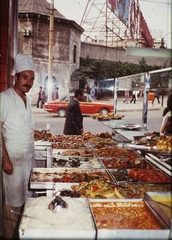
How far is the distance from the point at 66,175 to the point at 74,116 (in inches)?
108

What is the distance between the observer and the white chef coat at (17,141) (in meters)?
2.77

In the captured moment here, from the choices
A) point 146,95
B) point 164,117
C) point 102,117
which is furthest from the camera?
point 102,117

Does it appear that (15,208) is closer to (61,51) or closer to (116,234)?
(116,234)

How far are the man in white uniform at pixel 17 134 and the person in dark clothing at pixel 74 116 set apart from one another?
2777 mm

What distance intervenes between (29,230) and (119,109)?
16.9m

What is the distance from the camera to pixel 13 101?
2.79 m

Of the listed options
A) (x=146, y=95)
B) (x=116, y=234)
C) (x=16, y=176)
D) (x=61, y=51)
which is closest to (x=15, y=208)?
(x=16, y=176)

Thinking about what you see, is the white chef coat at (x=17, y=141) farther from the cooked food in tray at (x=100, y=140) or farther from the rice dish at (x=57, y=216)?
the cooked food in tray at (x=100, y=140)

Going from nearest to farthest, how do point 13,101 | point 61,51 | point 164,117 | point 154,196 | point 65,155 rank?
point 164,117
point 154,196
point 13,101
point 65,155
point 61,51

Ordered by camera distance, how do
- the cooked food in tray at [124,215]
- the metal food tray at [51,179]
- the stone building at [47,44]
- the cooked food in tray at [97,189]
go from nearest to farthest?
the cooked food in tray at [124,215] → the cooked food in tray at [97,189] → the metal food tray at [51,179] → the stone building at [47,44]

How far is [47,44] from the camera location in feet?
38.7

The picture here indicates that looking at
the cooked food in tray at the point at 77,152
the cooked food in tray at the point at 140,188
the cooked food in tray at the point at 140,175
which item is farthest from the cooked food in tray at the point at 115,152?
the cooked food in tray at the point at 140,188

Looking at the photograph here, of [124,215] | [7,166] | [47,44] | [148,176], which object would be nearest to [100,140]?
[148,176]

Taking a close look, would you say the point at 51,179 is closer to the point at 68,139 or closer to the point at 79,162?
the point at 79,162
